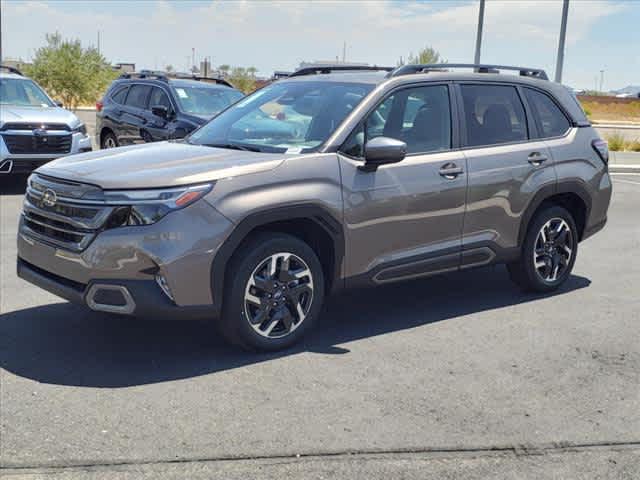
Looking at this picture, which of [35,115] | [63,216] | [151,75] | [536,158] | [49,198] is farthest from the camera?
[151,75]

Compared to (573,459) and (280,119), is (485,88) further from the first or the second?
(573,459)

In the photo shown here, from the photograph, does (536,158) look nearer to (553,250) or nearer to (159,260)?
(553,250)

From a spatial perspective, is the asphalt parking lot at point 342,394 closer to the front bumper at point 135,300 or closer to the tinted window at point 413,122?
the front bumper at point 135,300

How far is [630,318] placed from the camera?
653 cm

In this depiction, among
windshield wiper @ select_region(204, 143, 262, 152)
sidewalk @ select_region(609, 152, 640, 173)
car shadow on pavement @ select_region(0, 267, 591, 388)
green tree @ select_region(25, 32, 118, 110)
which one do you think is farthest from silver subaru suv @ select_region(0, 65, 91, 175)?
green tree @ select_region(25, 32, 118, 110)

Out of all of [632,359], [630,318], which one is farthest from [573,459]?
[630,318]

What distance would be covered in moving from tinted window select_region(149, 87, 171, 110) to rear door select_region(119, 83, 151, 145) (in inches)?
7.6

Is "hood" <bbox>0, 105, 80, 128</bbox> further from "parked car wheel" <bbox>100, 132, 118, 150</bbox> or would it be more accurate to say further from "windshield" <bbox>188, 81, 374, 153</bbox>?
"windshield" <bbox>188, 81, 374, 153</bbox>

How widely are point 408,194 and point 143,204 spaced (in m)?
1.86

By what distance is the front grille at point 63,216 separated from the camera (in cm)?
487

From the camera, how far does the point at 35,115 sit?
1259cm

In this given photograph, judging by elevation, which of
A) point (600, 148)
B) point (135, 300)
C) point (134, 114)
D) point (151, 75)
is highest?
point (151, 75)

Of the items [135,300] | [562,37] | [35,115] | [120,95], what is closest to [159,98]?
[120,95]

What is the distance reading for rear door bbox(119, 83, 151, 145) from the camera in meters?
13.9
